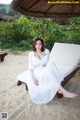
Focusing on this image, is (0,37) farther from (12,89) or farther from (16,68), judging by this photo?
(12,89)

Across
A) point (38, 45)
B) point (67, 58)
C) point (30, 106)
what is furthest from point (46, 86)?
point (67, 58)

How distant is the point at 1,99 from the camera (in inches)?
187

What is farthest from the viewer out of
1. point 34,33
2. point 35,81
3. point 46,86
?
point 34,33

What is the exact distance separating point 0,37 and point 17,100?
8080 millimetres

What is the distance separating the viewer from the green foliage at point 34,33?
11242 millimetres

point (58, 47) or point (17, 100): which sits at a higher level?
point (58, 47)

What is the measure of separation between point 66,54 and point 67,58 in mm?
194

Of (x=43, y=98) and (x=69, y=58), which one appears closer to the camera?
(x=43, y=98)

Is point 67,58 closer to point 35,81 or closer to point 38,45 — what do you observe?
point 38,45

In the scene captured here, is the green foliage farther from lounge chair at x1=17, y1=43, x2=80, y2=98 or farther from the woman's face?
the woman's face

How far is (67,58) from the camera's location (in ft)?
20.3

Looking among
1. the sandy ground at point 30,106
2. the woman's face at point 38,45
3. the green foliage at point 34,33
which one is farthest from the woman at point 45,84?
the green foliage at point 34,33

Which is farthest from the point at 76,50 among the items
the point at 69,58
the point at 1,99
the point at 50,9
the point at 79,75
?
the point at 1,99

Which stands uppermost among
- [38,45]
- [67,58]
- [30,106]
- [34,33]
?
[38,45]
